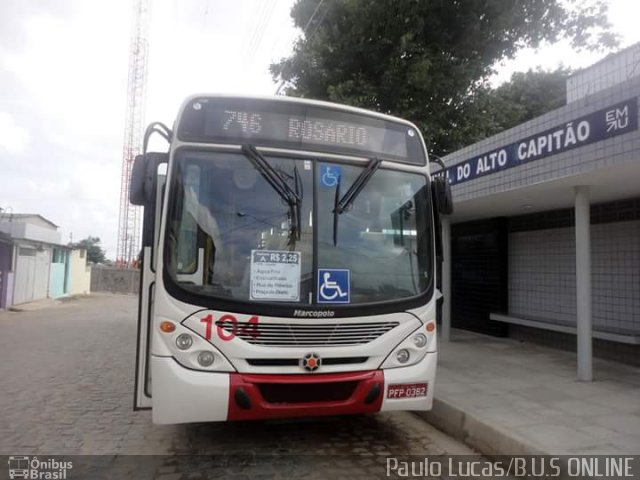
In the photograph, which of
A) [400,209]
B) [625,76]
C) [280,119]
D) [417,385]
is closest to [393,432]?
[417,385]

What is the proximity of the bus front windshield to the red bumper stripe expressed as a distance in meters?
0.59

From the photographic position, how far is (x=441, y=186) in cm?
486

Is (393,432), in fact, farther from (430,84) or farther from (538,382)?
(430,84)

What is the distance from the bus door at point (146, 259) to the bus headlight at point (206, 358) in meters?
0.70

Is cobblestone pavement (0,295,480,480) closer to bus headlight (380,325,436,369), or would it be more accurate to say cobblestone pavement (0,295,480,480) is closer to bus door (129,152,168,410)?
bus door (129,152,168,410)

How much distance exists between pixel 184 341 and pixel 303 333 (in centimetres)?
91

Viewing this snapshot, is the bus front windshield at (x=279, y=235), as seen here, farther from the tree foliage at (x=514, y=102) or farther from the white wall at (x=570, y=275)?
the tree foliage at (x=514, y=102)

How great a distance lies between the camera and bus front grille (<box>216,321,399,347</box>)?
12.6ft

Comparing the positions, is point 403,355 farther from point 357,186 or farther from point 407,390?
point 357,186

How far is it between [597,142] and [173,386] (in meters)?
5.06

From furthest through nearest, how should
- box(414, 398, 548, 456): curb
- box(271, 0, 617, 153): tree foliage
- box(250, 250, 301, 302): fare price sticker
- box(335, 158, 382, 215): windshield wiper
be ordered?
box(271, 0, 617, 153): tree foliage, box(335, 158, 382, 215): windshield wiper, box(414, 398, 548, 456): curb, box(250, 250, 301, 302): fare price sticker

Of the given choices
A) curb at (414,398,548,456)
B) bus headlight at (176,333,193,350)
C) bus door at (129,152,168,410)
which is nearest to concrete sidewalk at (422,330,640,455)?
curb at (414,398,548,456)
